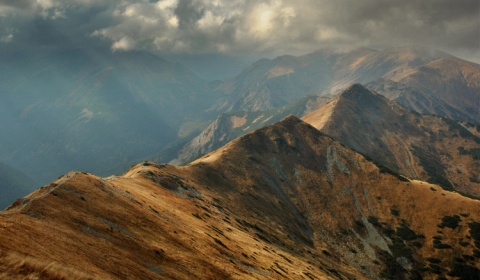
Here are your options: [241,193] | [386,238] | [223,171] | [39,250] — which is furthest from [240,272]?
[386,238]

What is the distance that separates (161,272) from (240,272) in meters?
17.2

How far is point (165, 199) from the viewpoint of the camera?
3497 inches

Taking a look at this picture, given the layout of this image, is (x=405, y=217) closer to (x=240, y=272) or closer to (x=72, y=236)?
(x=240, y=272)

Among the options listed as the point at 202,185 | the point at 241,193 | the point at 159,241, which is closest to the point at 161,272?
the point at 159,241

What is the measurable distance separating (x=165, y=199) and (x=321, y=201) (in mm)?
106200

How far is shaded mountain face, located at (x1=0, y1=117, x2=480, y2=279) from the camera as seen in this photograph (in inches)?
1451

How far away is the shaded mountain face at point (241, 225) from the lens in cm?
3686

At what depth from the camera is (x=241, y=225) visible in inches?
4028

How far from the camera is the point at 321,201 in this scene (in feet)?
564

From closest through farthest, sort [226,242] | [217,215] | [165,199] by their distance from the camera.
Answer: [226,242], [165,199], [217,215]

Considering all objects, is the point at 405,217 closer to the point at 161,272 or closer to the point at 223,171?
the point at 223,171

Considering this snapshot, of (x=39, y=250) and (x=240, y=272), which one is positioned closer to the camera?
(x=39, y=250)

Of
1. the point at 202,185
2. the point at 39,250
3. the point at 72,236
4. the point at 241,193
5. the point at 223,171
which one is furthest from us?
the point at 223,171

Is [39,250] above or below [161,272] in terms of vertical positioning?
above
